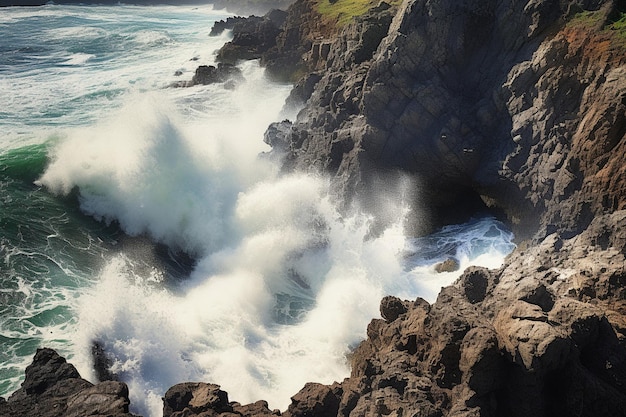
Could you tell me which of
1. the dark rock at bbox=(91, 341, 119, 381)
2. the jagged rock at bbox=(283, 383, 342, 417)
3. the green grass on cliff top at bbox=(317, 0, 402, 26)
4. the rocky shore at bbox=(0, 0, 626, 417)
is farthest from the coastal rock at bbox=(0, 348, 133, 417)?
the green grass on cliff top at bbox=(317, 0, 402, 26)

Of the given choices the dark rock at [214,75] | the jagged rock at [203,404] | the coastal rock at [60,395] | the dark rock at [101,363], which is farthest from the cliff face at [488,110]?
the dark rock at [214,75]

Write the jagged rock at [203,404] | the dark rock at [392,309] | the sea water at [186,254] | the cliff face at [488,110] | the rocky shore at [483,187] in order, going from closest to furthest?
the rocky shore at [483,187]
the jagged rock at [203,404]
the dark rock at [392,309]
the sea water at [186,254]
the cliff face at [488,110]

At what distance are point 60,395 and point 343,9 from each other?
48.0m

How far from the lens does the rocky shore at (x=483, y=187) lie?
38.8ft

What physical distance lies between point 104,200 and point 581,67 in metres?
24.5

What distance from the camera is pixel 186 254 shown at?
84.7 feet

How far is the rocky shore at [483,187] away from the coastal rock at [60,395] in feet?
0.16

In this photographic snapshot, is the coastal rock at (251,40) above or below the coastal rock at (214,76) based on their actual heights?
above

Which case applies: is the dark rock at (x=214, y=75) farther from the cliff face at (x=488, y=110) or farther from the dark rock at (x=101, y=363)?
the dark rock at (x=101, y=363)

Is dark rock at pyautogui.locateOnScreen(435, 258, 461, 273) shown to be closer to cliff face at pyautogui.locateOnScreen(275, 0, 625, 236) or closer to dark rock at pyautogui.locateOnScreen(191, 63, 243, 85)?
cliff face at pyautogui.locateOnScreen(275, 0, 625, 236)

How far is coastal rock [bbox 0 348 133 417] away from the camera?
42.4 ft

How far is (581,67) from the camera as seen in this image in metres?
22.0

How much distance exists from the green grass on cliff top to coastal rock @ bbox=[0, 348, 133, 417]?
41.8 meters

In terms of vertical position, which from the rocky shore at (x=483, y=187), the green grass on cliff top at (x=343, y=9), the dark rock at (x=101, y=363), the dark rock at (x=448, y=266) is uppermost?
the green grass on cliff top at (x=343, y=9)
